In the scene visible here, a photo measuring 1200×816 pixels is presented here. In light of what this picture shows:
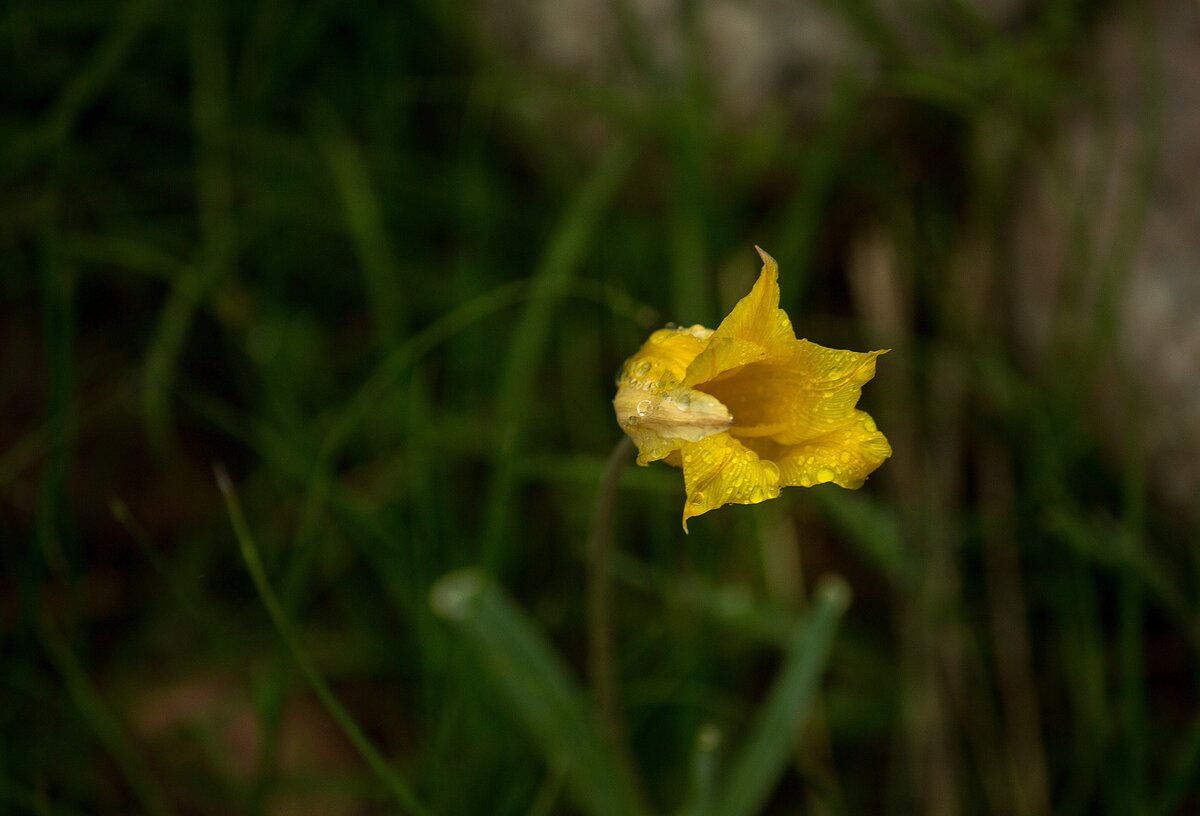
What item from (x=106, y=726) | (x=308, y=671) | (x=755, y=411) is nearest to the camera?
(x=755, y=411)

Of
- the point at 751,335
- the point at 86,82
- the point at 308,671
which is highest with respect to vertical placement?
the point at 86,82

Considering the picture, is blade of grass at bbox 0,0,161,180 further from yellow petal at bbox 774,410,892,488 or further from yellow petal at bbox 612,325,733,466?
yellow petal at bbox 774,410,892,488

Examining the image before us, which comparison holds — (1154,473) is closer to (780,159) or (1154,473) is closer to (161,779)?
(780,159)

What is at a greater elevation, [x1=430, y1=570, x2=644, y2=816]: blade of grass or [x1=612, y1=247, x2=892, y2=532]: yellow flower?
[x1=612, y1=247, x2=892, y2=532]: yellow flower

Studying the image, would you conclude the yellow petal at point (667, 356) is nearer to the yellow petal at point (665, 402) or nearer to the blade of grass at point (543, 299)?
the yellow petal at point (665, 402)

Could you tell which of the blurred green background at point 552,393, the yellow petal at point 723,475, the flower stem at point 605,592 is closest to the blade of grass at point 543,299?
the blurred green background at point 552,393

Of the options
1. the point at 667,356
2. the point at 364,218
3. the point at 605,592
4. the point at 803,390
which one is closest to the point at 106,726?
the point at 605,592

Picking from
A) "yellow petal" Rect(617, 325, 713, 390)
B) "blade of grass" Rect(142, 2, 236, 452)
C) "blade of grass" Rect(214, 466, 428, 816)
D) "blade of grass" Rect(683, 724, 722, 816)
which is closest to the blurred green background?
"blade of grass" Rect(142, 2, 236, 452)

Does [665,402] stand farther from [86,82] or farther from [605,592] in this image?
[86,82]
